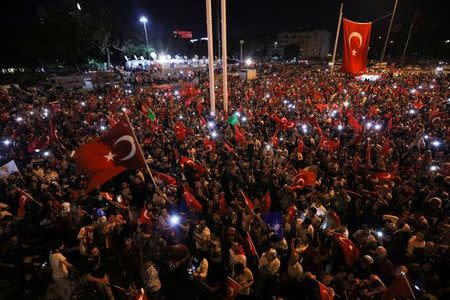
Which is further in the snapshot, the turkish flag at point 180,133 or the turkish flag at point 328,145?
the turkish flag at point 180,133

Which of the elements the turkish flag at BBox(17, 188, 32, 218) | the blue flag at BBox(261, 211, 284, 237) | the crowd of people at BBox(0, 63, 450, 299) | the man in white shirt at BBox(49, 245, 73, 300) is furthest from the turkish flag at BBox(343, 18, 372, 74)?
the man in white shirt at BBox(49, 245, 73, 300)

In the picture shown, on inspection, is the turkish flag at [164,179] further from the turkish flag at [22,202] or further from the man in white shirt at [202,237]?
the turkish flag at [22,202]

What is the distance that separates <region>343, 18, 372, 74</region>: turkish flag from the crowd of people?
507 cm

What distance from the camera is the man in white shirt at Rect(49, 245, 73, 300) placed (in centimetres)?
491

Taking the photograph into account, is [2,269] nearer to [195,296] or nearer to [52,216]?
[52,216]

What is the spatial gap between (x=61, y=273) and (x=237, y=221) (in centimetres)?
330

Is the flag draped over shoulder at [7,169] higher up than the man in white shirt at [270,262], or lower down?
higher up

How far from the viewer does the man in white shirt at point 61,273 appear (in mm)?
4914

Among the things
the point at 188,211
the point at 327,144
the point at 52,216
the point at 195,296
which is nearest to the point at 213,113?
the point at 327,144

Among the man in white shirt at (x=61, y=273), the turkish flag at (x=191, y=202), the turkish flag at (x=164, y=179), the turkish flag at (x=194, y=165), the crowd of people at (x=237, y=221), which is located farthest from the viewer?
the turkish flag at (x=194, y=165)

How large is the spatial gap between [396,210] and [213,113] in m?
9.22

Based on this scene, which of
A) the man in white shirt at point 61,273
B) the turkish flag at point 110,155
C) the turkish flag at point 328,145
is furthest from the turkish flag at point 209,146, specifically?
the man in white shirt at point 61,273

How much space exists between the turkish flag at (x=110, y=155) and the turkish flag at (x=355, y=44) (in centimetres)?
1278

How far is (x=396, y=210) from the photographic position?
6.89 meters
